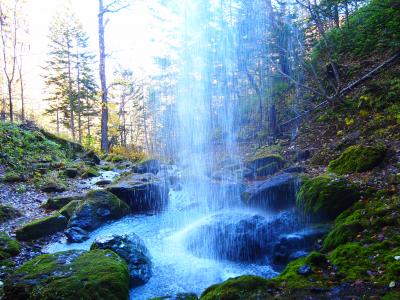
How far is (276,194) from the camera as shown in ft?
26.3

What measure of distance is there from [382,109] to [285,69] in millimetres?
7996

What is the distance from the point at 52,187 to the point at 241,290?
26.7 ft

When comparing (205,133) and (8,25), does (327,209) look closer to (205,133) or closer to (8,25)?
(205,133)

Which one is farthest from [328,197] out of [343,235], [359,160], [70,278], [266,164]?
[70,278]

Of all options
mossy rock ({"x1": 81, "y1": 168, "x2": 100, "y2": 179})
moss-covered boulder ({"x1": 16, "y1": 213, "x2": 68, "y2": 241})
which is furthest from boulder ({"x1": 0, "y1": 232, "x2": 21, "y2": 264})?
mossy rock ({"x1": 81, "y1": 168, "x2": 100, "y2": 179})

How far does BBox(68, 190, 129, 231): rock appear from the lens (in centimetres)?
767

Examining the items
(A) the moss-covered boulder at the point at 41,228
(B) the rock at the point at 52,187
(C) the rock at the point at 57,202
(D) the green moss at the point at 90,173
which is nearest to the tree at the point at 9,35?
(D) the green moss at the point at 90,173

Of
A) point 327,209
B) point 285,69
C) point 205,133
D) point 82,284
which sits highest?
point 285,69

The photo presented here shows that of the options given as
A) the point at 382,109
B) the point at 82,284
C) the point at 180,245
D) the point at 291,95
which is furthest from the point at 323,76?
the point at 82,284

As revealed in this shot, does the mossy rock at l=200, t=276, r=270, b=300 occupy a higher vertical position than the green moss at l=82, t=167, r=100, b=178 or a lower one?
lower

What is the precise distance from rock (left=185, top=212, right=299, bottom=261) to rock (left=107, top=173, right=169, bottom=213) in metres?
2.87

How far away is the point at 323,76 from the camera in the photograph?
43.6 ft

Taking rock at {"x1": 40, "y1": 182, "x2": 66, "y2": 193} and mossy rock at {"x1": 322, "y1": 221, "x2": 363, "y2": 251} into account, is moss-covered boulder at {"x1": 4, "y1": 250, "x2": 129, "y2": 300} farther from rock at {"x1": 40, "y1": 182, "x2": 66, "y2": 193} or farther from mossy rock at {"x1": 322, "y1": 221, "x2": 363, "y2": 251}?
A: rock at {"x1": 40, "y1": 182, "x2": 66, "y2": 193}

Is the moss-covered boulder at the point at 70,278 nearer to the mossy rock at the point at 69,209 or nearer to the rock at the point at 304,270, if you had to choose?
the rock at the point at 304,270
